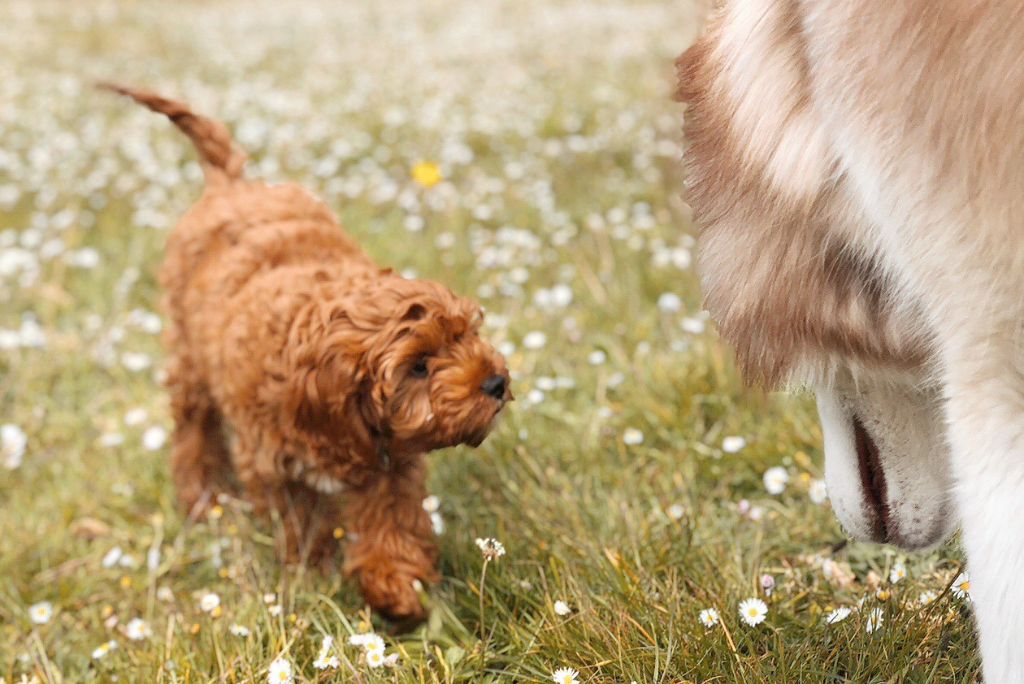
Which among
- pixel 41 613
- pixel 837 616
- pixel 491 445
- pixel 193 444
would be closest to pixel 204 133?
pixel 193 444

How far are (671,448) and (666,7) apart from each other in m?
8.60

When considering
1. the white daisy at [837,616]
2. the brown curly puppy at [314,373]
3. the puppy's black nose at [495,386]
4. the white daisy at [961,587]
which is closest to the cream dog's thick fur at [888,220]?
the white daisy at [961,587]

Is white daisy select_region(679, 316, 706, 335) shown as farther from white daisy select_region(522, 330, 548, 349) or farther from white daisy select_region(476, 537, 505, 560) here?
white daisy select_region(476, 537, 505, 560)

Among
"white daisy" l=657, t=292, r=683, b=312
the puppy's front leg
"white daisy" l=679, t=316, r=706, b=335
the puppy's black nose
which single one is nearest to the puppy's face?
the puppy's black nose

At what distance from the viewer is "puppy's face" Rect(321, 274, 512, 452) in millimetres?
2279

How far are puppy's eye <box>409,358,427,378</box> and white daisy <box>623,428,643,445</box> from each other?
0.95 meters

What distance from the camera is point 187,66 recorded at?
344 inches

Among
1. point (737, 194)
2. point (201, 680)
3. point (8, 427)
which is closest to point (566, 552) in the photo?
point (201, 680)

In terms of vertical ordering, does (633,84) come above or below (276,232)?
below

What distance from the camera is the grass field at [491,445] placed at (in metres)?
2.21

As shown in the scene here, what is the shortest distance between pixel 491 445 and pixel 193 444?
1078 mm

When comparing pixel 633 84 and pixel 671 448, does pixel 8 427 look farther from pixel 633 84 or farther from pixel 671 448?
pixel 633 84

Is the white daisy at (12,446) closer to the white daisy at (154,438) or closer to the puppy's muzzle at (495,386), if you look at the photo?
the white daisy at (154,438)

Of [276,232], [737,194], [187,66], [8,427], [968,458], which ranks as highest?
[737,194]
